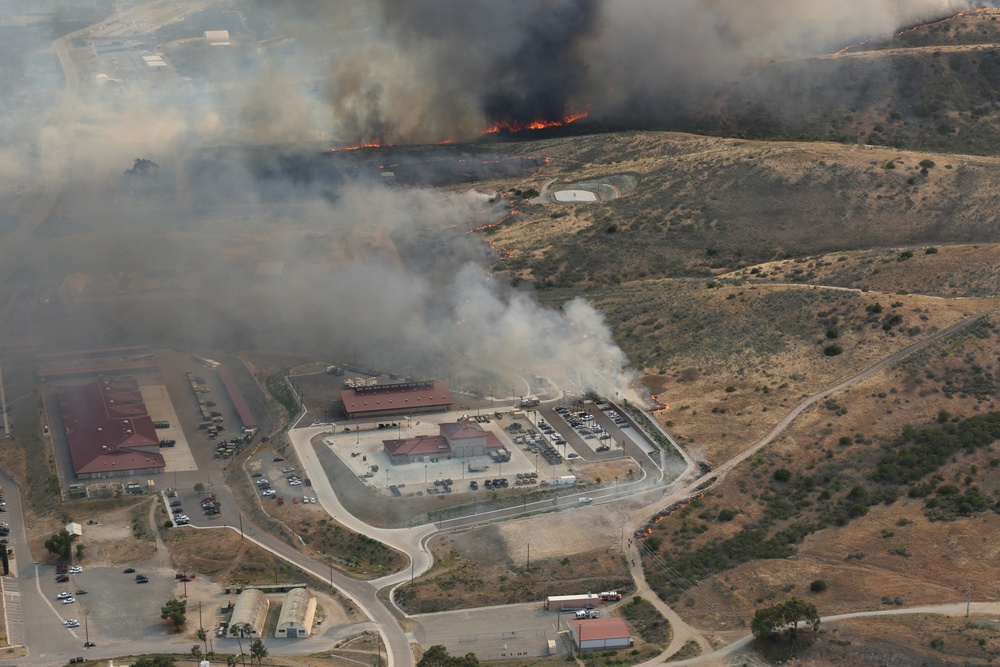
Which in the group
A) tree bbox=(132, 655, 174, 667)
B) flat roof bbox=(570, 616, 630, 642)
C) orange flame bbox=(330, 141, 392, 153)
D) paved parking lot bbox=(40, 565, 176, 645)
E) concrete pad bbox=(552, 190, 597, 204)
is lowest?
flat roof bbox=(570, 616, 630, 642)

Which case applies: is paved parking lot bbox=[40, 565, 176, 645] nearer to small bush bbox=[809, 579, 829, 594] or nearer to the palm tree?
the palm tree

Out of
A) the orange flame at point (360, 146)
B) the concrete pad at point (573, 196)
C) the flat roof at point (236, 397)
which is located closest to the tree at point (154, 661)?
the flat roof at point (236, 397)

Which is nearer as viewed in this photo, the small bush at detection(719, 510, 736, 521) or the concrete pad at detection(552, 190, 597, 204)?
the small bush at detection(719, 510, 736, 521)

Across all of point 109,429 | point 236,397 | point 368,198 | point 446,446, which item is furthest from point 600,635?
point 368,198

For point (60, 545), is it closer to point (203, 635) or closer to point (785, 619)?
point (203, 635)

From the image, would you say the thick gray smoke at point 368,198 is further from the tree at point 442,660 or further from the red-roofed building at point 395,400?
the tree at point 442,660

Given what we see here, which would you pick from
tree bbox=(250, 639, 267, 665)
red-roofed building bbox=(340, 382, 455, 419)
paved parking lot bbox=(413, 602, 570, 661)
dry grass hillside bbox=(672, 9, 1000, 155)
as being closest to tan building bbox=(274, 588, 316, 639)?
tree bbox=(250, 639, 267, 665)

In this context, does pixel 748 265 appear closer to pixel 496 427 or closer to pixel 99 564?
pixel 496 427

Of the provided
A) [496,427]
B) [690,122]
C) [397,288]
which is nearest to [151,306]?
[397,288]
